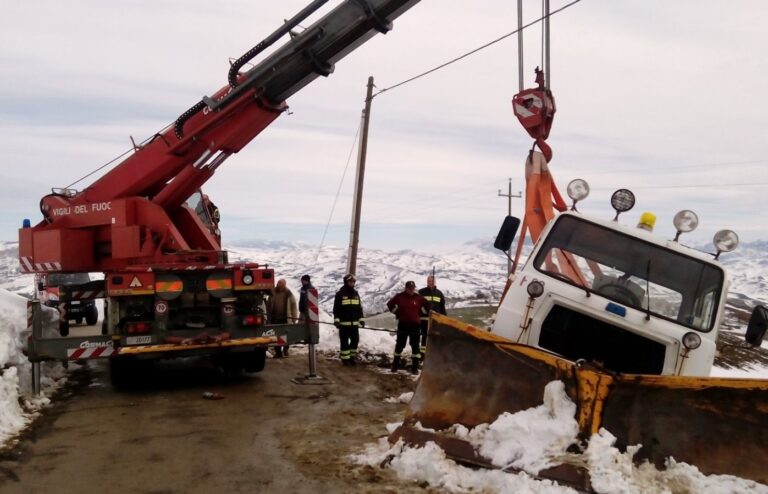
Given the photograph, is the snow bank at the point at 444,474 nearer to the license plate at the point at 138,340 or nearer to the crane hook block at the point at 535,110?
the crane hook block at the point at 535,110

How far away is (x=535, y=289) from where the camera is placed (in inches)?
246

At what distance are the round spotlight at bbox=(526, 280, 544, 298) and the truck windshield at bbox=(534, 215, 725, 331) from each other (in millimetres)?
400

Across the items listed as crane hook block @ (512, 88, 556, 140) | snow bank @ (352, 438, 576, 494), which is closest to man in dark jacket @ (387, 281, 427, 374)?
crane hook block @ (512, 88, 556, 140)

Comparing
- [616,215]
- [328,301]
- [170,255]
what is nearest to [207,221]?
[170,255]

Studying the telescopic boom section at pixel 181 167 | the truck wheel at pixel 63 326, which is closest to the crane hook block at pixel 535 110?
the telescopic boom section at pixel 181 167

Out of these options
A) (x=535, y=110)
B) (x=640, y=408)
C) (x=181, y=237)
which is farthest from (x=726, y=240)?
(x=181, y=237)

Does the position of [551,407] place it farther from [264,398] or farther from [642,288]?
[264,398]

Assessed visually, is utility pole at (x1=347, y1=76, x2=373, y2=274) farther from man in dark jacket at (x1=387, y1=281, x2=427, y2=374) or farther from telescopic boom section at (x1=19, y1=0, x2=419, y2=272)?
telescopic boom section at (x1=19, y1=0, x2=419, y2=272)

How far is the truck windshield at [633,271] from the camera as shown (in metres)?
6.23

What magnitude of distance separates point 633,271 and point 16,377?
6.90m

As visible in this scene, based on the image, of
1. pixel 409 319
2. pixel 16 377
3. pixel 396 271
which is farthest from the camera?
pixel 396 271

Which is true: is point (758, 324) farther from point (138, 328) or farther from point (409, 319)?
point (138, 328)

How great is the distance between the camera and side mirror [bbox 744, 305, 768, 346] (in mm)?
6039

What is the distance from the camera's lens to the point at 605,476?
454cm
